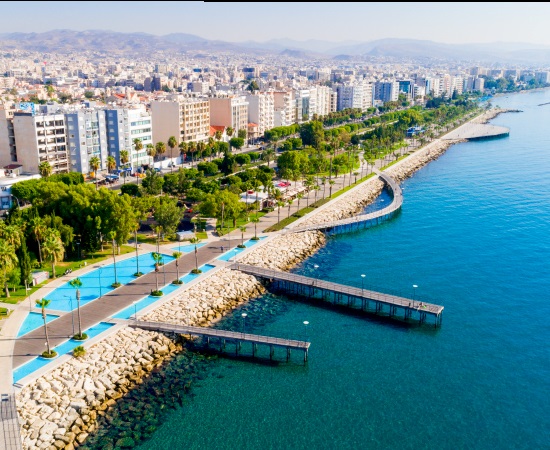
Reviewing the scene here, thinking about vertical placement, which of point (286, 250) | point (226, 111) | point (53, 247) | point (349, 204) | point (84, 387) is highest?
point (226, 111)

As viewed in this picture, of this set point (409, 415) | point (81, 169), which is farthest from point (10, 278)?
point (81, 169)

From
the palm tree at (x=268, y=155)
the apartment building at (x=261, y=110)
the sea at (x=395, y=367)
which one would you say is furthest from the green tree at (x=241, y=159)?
the sea at (x=395, y=367)

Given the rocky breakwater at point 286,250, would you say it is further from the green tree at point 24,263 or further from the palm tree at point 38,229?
the green tree at point 24,263

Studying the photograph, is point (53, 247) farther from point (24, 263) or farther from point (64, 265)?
point (64, 265)

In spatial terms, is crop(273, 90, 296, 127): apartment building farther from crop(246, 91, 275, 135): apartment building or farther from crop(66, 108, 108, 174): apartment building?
crop(66, 108, 108, 174): apartment building

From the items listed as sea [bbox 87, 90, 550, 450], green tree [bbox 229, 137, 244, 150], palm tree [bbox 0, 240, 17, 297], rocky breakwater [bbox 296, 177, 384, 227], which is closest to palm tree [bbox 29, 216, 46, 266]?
palm tree [bbox 0, 240, 17, 297]

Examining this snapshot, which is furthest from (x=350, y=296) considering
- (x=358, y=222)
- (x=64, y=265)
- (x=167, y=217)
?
(x=64, y=265)

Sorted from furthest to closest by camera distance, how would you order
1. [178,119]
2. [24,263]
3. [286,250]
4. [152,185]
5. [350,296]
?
[178,119] < [152,185] < [286,250] < [350,296] < [24,263]
